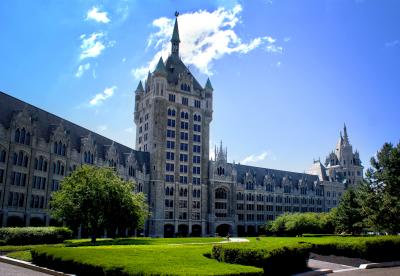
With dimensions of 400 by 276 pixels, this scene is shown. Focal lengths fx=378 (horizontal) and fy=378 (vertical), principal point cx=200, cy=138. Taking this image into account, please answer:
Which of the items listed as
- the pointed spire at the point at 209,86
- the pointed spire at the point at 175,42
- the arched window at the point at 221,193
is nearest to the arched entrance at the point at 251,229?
the arched window at the point at 221,193

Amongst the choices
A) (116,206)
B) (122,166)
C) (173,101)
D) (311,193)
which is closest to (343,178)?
(311,193)

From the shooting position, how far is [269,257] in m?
21.7

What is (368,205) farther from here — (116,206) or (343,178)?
(343,178)

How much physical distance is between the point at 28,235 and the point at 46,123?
2850cm

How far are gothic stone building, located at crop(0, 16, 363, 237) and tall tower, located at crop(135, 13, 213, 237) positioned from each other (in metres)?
0.25

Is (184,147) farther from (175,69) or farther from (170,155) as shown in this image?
(175,69)

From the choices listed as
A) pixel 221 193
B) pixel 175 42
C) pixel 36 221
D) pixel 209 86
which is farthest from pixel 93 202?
pixel 175 42

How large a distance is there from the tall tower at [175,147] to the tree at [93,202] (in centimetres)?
4583

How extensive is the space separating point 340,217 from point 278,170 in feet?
182

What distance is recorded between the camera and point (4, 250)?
107 ft

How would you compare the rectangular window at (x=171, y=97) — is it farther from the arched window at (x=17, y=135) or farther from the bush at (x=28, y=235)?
the bush at (x=28, y=235)

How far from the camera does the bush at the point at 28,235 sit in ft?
128

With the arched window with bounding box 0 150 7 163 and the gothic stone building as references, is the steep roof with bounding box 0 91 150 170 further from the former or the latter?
the arched window with bounding box 0 150 7 163

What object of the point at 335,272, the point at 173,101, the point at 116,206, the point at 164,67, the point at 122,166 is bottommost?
the point at 335,272
